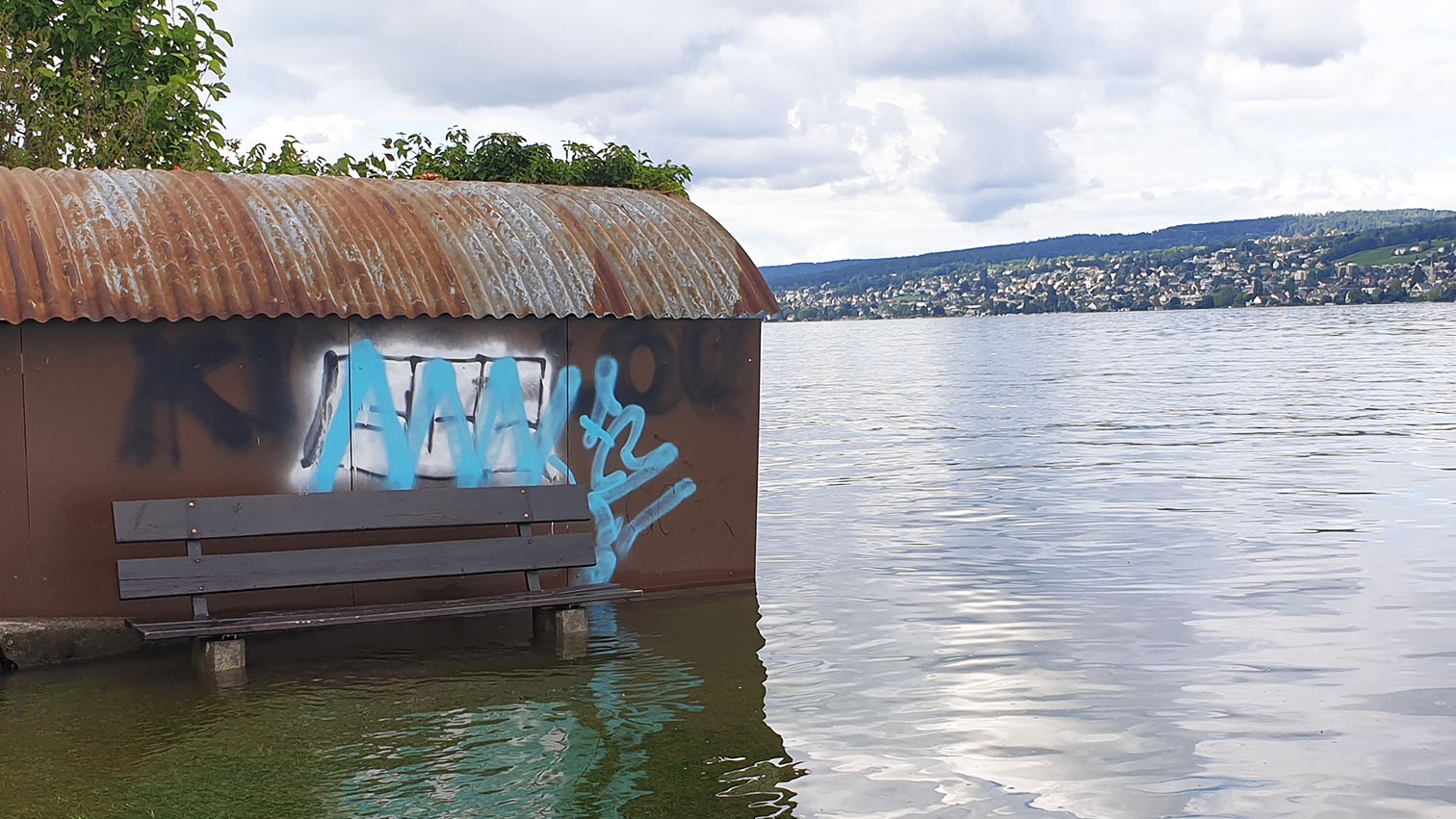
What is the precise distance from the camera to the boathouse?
10039 millimetres

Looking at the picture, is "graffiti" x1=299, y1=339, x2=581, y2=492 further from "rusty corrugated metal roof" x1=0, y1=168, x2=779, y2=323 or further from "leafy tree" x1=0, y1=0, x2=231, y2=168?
"leafy tree" x1=0, y1=0, x2=231, y2=168

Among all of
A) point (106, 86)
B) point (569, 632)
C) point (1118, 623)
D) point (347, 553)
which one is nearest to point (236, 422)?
point (347, 553)

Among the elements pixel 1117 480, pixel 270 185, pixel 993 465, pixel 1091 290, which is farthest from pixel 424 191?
pixel 1091 290

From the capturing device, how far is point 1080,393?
49188 millimetres

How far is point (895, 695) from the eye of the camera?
9.59m

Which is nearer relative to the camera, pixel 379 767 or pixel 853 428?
pixel 379 767

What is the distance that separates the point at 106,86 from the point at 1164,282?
515ft

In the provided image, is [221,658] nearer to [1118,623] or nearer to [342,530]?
[342,530]

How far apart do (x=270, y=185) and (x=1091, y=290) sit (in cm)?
16335

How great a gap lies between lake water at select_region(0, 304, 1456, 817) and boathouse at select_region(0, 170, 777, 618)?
2.74 feet

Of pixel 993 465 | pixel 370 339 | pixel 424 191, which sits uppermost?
pixel 424 191

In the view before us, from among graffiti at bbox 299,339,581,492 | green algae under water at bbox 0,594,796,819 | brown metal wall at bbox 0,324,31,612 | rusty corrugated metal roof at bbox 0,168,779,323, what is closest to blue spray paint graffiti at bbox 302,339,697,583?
graffiti at bbox 299,339,581,492

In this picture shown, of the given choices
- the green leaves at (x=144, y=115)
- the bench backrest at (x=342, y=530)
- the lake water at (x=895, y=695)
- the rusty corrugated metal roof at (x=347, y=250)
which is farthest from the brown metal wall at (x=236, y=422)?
the green leaves at (x=144, y=115)

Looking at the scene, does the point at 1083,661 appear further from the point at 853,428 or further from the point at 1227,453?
the point at 853,428
